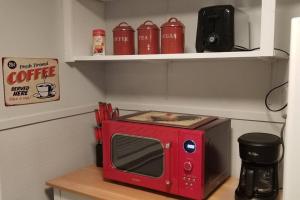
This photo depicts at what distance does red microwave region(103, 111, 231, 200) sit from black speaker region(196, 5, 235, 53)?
0.33 metres

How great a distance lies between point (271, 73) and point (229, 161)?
→ 46 centimetres

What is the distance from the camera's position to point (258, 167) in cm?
117

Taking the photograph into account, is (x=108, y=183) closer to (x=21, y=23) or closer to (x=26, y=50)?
(x=26, y=50)

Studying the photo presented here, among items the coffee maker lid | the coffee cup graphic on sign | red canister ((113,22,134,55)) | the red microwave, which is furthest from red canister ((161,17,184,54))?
the coffee cup graphic on sign

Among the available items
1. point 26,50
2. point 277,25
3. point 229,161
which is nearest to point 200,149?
point 229,161

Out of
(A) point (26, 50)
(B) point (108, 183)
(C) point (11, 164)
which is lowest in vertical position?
(B) point (108, 183)

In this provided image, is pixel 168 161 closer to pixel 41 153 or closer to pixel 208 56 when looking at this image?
pixel 208 56

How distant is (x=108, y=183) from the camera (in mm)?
1448

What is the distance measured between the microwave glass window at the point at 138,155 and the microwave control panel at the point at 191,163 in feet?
0.33

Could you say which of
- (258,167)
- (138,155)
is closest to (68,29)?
(138,155)

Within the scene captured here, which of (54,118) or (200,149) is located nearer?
(200,149)

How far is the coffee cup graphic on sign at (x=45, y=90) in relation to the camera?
1.46 meters

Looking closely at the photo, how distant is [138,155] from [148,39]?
538 millimetres

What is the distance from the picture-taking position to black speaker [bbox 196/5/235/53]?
4.07ft
